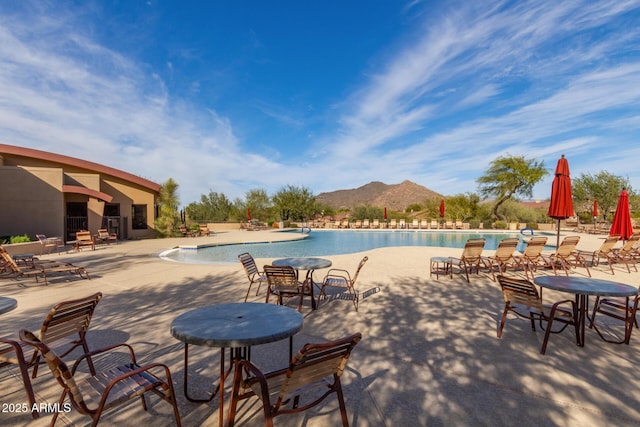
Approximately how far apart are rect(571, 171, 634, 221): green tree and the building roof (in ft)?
109

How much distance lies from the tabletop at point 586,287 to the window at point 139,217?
20.2 m

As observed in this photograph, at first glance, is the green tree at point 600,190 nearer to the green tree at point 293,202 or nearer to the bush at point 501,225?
the bush at point 501,225

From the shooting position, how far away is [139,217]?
19.2 meters

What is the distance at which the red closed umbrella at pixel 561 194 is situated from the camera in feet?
24.3

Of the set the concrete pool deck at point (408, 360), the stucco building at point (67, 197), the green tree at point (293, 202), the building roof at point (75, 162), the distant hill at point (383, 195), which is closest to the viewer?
the concrete pool deck at point (408, 360)

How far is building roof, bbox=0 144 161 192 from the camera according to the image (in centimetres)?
1596

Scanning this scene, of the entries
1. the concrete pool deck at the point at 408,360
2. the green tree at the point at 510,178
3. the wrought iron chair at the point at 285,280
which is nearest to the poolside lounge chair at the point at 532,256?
the concrete pool deck at the point at 408,360

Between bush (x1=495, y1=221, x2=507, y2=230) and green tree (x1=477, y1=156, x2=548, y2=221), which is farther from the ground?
green tree (x1=477, y1=156, x2=548, y2=221)

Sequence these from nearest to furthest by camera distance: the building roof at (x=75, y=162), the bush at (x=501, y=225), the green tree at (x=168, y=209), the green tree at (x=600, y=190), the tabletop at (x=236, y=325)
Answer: the tabletop at (x=236, y=325)
the building roof at (x=75, y=162)
the green tree at (x=168, y=209)
the bush at (x=501, y=225)
the green tree at (x=600, y=190)

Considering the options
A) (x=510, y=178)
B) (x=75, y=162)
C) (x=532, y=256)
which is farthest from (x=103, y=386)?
(x=510, y=178)

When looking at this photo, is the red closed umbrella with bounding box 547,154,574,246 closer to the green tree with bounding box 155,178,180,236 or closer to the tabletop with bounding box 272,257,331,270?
the tabletop with bounding box 272,257,331,270

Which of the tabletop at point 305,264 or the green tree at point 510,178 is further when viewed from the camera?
the green tree at point 510,178

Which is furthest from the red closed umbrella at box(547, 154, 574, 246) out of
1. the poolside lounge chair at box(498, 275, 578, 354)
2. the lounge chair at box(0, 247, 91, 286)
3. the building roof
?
the building roof

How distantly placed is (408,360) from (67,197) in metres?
18.7
